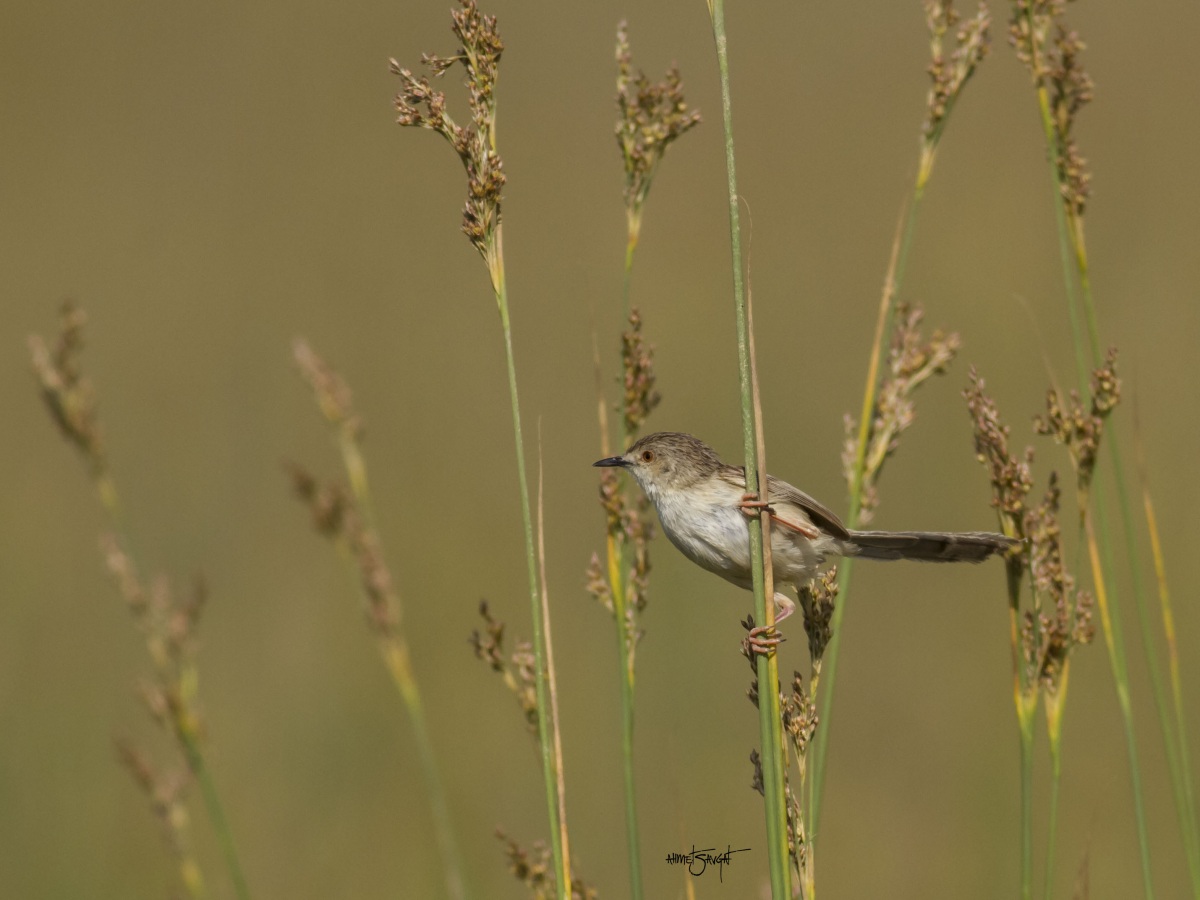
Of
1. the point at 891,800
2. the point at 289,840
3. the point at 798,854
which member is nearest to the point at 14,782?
the point at 289,840

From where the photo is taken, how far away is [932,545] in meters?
3.56

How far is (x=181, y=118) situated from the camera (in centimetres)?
1378

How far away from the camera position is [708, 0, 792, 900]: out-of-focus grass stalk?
2.31 meters

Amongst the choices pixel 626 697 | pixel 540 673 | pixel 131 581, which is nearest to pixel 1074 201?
pixel 626 697

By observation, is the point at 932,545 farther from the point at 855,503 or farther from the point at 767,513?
the point at 767,513

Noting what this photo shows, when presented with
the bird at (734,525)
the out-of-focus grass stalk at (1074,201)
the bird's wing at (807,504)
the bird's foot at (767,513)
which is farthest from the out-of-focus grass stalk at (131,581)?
the out-of-focus grass stalk at (1074,201)

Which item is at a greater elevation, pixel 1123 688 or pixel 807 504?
pixel 807 504

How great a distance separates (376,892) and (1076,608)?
12.2ft

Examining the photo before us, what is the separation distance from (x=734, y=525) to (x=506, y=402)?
216 inches

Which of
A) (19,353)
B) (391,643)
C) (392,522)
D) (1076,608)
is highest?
(19,353)

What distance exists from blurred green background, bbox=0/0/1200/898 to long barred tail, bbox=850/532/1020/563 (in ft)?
2.96

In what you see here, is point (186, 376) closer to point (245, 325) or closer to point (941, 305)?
point (245, 325)

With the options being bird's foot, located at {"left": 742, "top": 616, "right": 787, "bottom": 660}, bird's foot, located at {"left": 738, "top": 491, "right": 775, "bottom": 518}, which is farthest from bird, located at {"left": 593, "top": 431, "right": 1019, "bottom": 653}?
bird's foot, located at {"left": 742, "top": 616, "right": 787, "bottom": 660}

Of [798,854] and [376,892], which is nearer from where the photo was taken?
[798,854]
